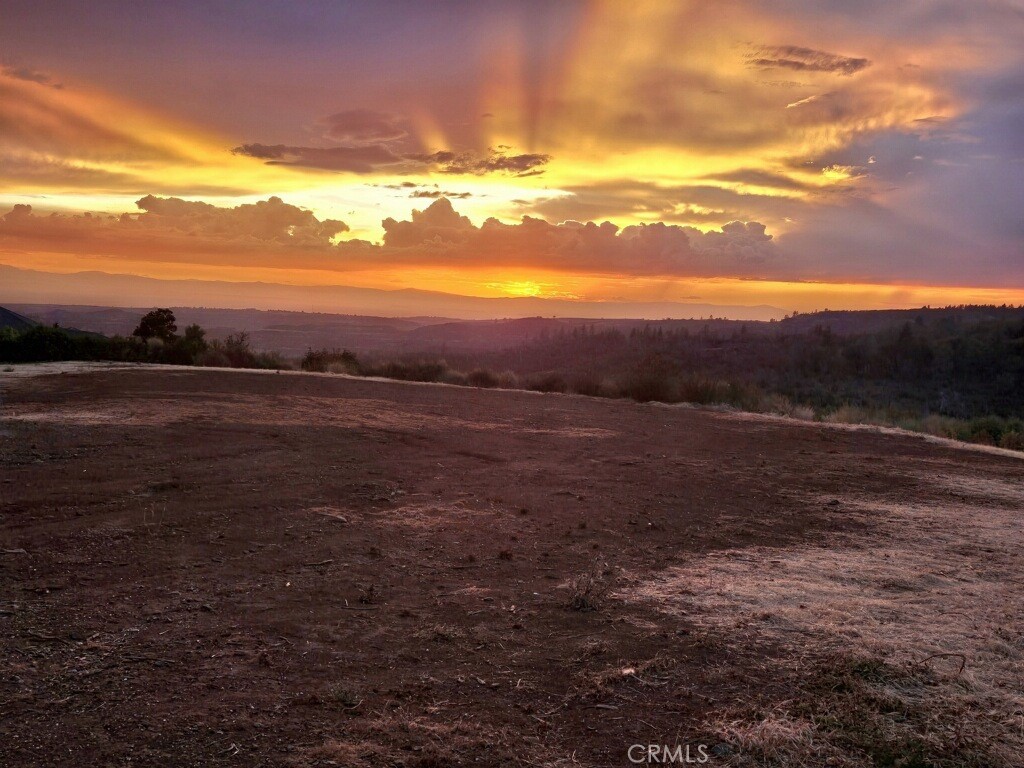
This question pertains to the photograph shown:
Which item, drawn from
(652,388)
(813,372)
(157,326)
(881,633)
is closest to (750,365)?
(813,372)

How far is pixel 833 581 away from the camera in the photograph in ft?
19.3

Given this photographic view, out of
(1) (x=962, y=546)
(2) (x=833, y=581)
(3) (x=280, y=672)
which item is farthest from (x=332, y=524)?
(1) (x=962, y=546)

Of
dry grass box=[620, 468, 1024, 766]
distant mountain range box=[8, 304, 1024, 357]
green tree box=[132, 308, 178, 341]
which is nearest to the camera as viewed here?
dry grass box=[620, 468, 1024, 766]

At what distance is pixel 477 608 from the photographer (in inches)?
196

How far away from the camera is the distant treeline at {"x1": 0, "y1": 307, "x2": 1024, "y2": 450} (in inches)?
812

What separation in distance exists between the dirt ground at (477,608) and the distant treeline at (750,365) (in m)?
11.1

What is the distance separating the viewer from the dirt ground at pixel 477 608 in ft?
11.2

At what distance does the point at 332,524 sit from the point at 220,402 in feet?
24.9

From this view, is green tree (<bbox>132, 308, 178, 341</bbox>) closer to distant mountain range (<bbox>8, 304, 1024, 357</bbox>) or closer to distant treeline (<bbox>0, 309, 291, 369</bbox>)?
distant treeline (<bbox>0, 309, 291, 369</bbox>)

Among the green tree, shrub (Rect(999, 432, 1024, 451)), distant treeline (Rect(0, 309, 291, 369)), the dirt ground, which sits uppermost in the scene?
the green tree

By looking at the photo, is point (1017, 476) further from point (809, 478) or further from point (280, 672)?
point (280, 672)

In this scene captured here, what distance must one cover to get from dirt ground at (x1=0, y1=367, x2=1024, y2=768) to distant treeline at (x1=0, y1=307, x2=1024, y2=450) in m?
11.1

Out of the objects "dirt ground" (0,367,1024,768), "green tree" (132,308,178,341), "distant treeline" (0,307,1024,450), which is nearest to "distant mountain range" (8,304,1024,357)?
"distant treeline" (0,307,1024,450)

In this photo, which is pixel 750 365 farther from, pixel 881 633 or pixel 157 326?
pixel 881 633
